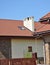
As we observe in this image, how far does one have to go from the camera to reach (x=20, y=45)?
38719 millimetres

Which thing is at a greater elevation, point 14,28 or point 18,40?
point 14,28

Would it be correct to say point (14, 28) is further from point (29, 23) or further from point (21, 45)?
point (21, 45)

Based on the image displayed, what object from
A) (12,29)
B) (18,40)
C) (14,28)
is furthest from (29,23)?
(18,40)

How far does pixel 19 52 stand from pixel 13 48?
3.46 ft

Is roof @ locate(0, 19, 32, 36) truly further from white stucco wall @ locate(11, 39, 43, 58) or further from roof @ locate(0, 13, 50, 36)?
white stucco wall @ locate(11, 39, 43, 58)

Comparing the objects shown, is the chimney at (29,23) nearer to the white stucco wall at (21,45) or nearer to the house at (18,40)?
the house at (18,40)

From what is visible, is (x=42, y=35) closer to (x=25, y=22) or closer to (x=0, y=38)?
(x=0, y=38)

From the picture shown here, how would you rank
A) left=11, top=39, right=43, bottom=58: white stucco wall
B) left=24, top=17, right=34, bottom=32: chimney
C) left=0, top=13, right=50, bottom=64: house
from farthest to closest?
left=24, top=17, right=34, bottom=32: chimney
left=11, top=39, right=43, bottom=58: white stucco wall
left=0, top=13, right=50, bottom=64: house

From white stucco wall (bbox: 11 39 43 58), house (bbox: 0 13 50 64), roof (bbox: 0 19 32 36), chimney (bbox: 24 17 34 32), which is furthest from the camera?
chimney (bbox: 24 17 34 32)

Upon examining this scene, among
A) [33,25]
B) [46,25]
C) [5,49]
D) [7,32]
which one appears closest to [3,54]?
[5,49]

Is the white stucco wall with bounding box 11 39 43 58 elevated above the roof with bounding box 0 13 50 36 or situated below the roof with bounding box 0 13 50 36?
below

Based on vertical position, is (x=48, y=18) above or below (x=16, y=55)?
above

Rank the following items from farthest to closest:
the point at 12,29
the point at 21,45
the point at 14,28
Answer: the point at 14,28, the point at 12,29, the point at 21,45

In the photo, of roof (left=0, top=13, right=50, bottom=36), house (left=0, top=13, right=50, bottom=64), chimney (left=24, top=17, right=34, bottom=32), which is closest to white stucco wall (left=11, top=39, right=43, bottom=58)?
house (left=0, top=13, right=50, bottom=64)
